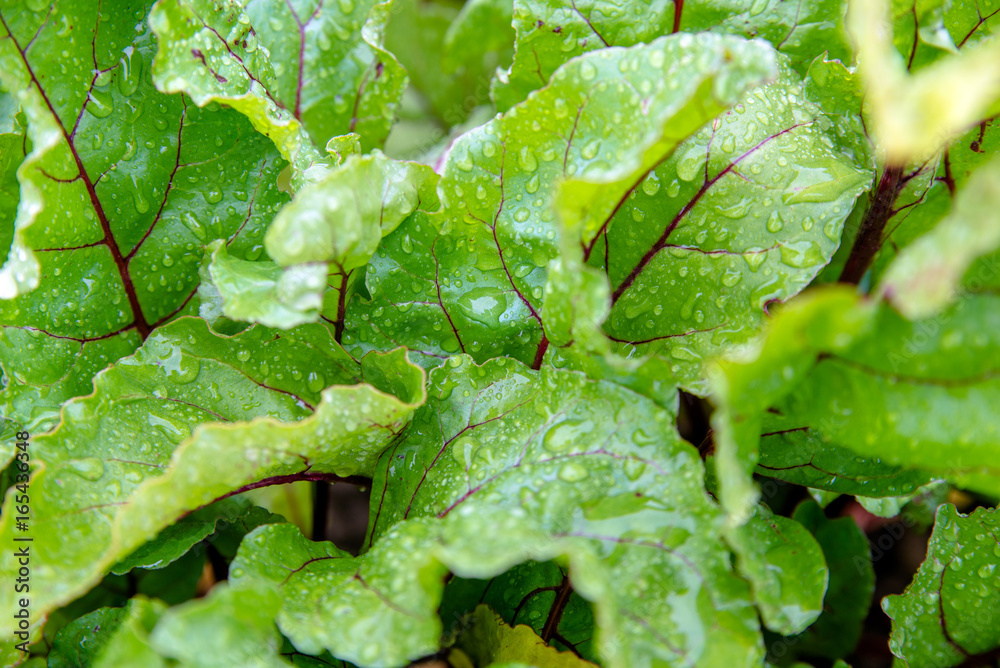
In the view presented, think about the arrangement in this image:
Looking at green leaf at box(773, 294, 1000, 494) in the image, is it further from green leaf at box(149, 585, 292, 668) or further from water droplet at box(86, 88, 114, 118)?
water droplet at box(86, 88, 114, 118)

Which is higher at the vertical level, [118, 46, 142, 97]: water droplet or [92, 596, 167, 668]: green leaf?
[118, 46, 142, 97]: water droplet

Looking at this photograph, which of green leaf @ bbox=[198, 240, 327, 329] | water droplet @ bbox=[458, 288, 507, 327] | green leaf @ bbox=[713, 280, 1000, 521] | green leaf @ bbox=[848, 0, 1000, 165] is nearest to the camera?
green leaf @ bbox=[848, 0, 1000, 165]

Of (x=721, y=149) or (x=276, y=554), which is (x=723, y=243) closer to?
(x=721, y=149)

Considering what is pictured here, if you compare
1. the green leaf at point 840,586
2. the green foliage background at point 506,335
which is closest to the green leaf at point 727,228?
the green foliage background at point 506,335

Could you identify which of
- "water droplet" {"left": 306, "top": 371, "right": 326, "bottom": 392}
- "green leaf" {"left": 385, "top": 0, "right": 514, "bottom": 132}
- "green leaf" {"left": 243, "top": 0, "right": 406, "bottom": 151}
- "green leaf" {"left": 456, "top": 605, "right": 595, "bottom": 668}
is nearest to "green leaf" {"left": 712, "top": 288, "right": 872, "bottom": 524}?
"green leaf" {"left": 456, "top": 605, "right": 595, "bottom": 668}

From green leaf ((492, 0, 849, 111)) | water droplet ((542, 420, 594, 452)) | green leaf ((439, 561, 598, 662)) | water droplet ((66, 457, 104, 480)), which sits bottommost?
green leaf ((439, 561, 598, 662))

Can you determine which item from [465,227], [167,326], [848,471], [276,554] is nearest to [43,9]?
[167,326]
